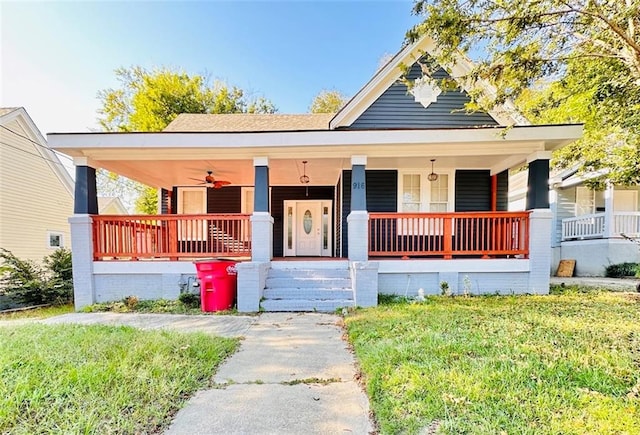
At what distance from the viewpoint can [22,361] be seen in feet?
9.71

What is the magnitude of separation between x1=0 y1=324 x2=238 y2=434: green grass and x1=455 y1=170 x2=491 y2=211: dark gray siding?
7281 millimetres

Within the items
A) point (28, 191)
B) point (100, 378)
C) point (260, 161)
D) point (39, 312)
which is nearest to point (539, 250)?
point (260, 161)

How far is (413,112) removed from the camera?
322 inches

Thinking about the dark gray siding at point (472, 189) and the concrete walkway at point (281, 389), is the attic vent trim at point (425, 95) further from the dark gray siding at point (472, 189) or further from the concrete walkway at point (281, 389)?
the concrete walkway at point (281, 389)

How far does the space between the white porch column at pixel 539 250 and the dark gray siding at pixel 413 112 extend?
2.91m

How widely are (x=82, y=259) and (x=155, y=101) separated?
1878 centimetres

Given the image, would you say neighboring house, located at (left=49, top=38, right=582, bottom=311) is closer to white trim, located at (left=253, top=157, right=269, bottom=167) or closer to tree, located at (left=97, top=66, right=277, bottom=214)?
white trim, located at (left=253, top=157, right=269, bottom=167)

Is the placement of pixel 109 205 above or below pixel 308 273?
above

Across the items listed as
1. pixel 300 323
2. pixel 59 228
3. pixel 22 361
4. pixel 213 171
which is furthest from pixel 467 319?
pixel 59 228

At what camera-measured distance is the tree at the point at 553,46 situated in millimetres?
4805

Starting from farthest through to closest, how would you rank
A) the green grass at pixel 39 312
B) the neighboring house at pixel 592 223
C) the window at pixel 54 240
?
the window at pixel 54 240 < the neighboring house at pixel 592 223 < the green grass at pixel 39 312

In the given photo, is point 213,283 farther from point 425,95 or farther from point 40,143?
point 40,143

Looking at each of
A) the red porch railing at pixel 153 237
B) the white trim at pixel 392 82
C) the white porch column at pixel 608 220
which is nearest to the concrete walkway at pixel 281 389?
the red porch railing at pixel 153 237

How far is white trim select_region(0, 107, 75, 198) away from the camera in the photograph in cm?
1170
